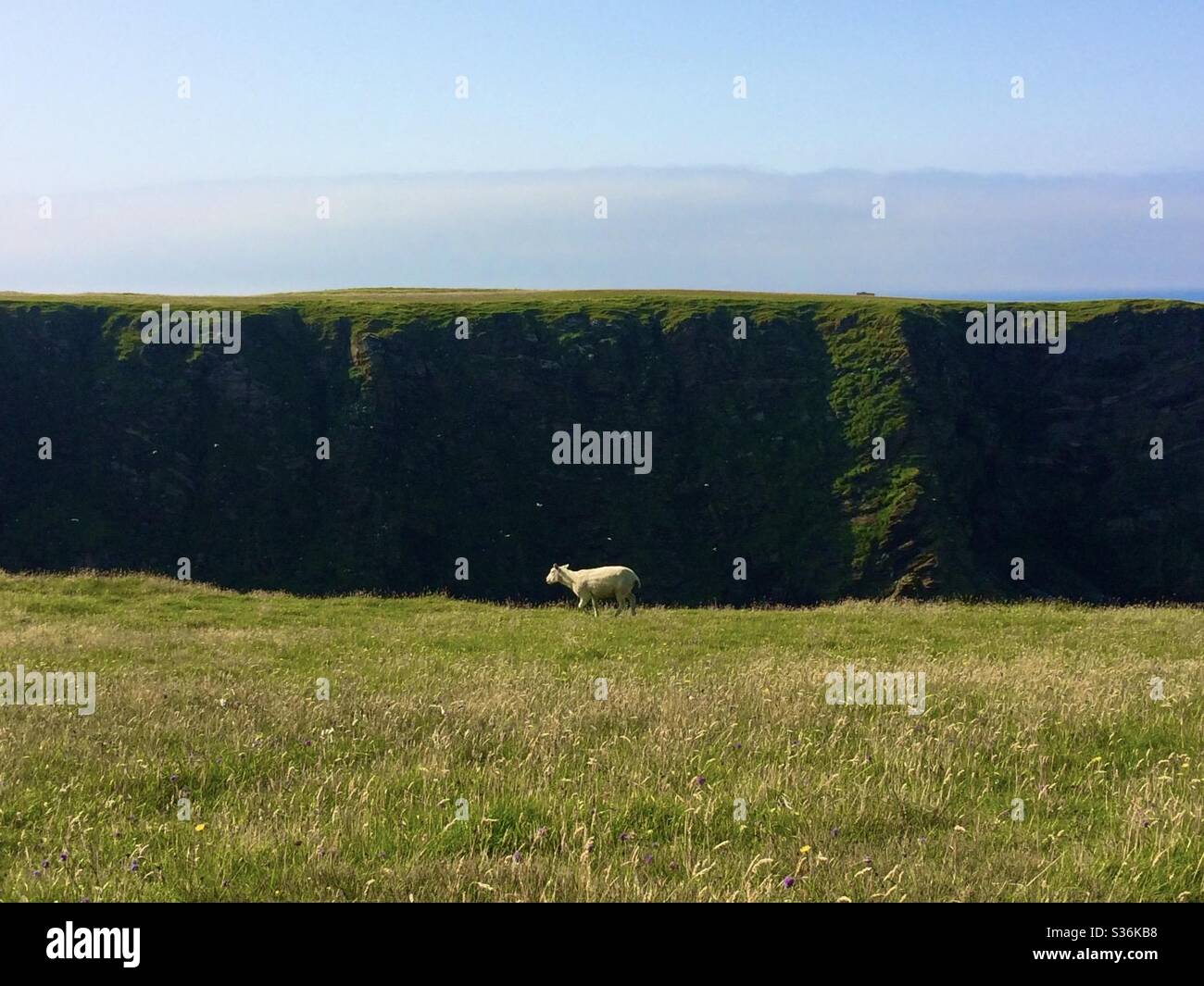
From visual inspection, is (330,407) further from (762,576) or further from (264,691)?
(264,691)

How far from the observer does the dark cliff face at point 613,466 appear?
69500 mm

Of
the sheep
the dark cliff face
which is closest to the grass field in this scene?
the sheep

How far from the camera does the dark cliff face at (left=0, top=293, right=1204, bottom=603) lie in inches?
2736

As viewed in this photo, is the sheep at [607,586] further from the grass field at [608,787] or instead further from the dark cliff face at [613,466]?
the dark cliff face at [613,466]

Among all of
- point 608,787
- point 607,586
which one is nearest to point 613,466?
point 607,586

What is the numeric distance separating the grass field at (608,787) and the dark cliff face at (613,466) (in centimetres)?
5564

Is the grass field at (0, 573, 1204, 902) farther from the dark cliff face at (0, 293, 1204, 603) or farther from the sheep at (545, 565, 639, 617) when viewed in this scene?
the dark cliff face at (0, 293, 1204, 603)

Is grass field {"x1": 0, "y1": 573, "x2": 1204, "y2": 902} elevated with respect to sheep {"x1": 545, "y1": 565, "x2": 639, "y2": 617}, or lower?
elevated

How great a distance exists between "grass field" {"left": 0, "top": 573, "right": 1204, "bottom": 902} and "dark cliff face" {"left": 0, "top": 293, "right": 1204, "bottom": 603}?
55.6 meters

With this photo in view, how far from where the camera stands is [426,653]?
18734mm

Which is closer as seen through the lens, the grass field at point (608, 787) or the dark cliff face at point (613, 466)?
the grass field at point (608, 787)

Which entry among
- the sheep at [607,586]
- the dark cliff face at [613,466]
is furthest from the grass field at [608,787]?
the dark cliff face at [613,466]

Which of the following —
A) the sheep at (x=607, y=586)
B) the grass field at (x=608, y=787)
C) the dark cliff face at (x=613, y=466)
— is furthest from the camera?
the dark cliff face at (x=613, y=466)

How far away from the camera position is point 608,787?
7.67 m
